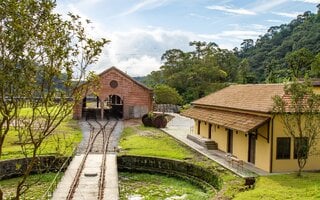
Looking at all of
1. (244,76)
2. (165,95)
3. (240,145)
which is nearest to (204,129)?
(240,145)

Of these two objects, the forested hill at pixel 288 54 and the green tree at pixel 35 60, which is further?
the forested hill at pixel 288 54

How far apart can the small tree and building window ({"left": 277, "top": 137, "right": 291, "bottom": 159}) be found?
12.9 inches

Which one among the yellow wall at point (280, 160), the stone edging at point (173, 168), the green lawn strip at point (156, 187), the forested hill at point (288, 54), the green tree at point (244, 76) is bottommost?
the green lawn strip at point (156, 187)

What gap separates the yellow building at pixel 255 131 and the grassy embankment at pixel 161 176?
6.65ft

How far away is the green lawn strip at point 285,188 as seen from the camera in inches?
518

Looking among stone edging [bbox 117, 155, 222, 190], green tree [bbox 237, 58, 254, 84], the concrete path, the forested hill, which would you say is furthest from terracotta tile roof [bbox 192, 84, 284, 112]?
green tree [bbox 237, 58, 254, 84]

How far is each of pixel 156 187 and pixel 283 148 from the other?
6.22 metres

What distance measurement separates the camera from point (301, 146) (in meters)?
16.8

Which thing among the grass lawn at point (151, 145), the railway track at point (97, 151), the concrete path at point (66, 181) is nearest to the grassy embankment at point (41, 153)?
the concrete path at point (66, 181)

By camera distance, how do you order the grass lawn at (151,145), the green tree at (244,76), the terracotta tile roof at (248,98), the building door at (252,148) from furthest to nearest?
1. the green tree at (244,76)
2. the grass lawn at (151,145)
3. the building door at (252,148)
4. the terracotta tile roof at (248,98)

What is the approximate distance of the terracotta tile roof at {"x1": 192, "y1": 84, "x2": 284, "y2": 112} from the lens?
19078mm

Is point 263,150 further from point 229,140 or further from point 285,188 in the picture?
point 229,140

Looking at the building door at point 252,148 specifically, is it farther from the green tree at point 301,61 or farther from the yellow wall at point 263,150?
the green tree at point 301,61

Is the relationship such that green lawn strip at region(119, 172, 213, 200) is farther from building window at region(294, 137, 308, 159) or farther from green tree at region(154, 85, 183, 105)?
green tree at region(154, 85, 183, 105)
